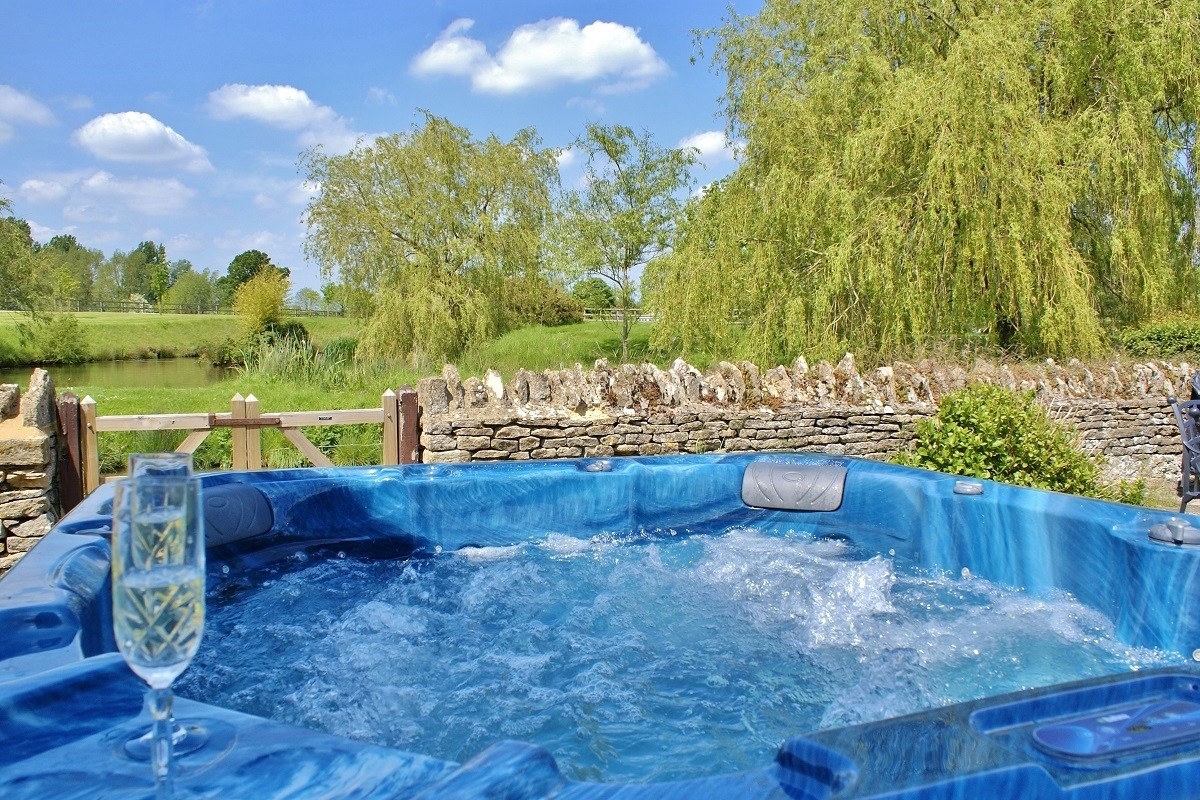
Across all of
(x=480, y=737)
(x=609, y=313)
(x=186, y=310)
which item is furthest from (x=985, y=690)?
(x=186, y=310)

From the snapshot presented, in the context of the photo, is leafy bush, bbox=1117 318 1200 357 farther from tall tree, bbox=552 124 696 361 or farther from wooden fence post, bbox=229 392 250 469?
tall tree, bbox=552 124 696 361

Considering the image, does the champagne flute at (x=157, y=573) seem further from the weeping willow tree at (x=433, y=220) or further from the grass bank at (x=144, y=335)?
the grass bank at (x=144, y=335)

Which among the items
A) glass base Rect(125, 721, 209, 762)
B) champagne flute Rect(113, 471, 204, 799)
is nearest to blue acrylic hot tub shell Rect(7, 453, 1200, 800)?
glass base Rect(125, 721, 209, 762)

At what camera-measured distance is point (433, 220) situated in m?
17.8

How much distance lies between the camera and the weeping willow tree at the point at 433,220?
17.3m

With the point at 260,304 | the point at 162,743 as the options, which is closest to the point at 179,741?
the point at 162,743

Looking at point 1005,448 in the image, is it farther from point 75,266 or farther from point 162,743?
point 75,266

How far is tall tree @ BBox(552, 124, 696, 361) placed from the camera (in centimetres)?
2019

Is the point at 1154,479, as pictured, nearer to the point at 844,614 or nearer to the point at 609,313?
the point at 844,614

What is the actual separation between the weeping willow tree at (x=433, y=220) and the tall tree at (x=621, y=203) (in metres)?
2.01

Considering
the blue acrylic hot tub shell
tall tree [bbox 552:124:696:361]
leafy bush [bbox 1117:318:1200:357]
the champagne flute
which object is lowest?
the blue acrylic hot tub shell

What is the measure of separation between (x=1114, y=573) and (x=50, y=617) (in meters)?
3.26

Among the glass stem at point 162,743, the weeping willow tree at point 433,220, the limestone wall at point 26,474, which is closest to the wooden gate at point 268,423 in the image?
the limestone wall at point 26,474

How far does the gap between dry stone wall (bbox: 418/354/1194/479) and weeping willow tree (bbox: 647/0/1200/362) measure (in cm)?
231
